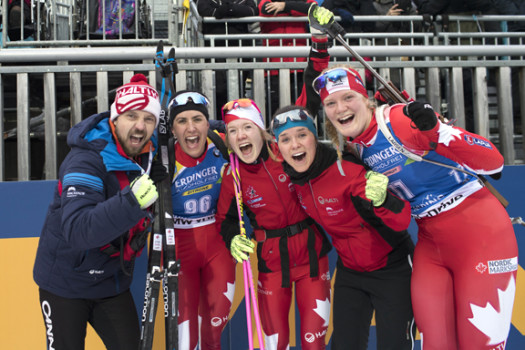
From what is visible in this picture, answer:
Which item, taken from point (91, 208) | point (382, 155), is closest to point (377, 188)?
point (382, 155)

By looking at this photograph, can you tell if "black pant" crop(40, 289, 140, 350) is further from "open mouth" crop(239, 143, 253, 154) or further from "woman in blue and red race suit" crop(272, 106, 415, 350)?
"woman in blue and red race suit" crop(272, 106, 415, 350)

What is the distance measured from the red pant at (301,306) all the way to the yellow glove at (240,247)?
290mm

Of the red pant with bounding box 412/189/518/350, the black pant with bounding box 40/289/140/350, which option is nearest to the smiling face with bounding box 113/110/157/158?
the black pant with bounding box 40/289/140/350

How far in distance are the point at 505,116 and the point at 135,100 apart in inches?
150

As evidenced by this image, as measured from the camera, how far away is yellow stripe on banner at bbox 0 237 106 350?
4.30 metres

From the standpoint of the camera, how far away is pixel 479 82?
4.93 metres

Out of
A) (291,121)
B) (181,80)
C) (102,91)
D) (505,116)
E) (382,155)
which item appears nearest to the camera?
(382,155)

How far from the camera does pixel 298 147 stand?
3.58 meters

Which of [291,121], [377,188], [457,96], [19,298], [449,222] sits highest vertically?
[457,96]

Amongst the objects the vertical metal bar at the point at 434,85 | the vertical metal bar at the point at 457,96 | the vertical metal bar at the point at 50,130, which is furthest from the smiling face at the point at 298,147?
the vertical metal bar at the point at 50,130

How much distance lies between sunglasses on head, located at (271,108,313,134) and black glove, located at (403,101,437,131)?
971 mm

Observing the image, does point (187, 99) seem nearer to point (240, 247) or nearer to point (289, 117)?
point (289, 117)

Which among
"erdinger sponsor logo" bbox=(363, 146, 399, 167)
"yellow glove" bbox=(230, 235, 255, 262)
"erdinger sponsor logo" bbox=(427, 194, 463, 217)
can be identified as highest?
"erdinger sponsor logo" bbox=(363, 146, 399, 167)

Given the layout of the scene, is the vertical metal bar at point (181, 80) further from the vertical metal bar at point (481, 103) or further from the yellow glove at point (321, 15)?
the vertical metal bar at point (481, 103)
